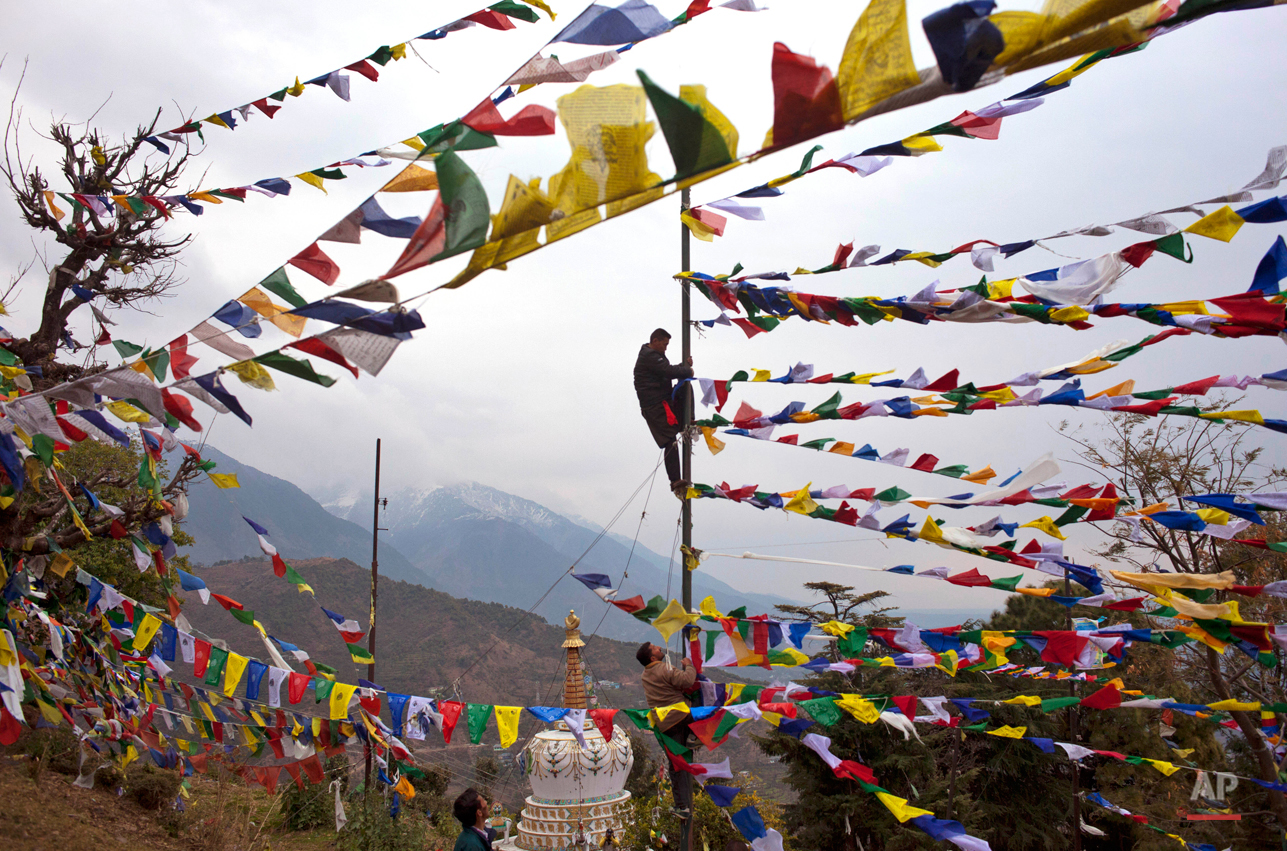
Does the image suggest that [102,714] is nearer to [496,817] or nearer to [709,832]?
[709,832]

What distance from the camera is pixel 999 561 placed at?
4.08 metres

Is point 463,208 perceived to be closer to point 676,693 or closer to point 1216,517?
point 676,693

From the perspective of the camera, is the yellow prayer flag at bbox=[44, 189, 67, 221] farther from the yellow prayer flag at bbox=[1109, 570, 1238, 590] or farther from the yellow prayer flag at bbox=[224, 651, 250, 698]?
the yellow prayer flag at bbox=[1109, 570, 1238, 590]

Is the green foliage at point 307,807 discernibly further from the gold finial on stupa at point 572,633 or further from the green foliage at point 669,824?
the green foliage at point 669,824

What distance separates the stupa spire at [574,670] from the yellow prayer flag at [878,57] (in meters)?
17.4

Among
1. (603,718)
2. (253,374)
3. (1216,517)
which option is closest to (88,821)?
(603,718)

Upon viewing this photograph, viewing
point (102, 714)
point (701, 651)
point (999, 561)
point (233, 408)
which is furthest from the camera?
point (102, 714)

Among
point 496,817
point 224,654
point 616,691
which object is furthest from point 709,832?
point 616,691

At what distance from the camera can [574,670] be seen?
61.9 feet

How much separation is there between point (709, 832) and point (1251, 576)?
43.5 ft

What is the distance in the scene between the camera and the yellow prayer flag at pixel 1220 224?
10.2 ft

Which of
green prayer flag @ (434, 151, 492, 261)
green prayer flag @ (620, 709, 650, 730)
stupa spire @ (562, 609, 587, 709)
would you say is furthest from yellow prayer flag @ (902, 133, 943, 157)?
stupa spire @ (562, 609, 587, 709)

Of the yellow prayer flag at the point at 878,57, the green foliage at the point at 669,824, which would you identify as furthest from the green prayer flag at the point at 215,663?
the green foliage at the point at 669,824

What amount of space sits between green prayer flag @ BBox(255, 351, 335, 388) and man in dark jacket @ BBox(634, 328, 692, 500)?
342cm
